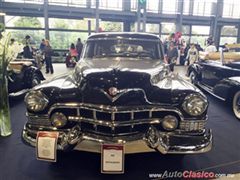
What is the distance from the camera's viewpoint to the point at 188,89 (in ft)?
7.88

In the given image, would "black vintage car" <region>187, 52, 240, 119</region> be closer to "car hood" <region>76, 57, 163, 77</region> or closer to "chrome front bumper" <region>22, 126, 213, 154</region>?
"car hood" <region>76, 57, 163, 77</region>

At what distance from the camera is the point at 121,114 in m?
2.20

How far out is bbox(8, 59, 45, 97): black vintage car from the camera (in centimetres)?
505

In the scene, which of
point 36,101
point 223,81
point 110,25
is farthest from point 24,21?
point 36,101

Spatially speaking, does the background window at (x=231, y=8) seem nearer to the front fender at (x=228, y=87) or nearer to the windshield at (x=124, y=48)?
the front fender at (x=228, y=87)

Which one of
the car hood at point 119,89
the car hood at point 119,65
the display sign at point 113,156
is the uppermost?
the car hood at point 119,65

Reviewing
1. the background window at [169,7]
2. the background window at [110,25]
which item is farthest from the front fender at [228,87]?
the background window at [169,7]

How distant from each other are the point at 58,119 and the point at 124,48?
1.67 m

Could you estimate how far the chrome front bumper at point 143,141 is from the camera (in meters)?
2.16

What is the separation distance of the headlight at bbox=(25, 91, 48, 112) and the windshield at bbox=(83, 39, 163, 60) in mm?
1373

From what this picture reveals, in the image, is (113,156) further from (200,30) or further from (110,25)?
(200,30)

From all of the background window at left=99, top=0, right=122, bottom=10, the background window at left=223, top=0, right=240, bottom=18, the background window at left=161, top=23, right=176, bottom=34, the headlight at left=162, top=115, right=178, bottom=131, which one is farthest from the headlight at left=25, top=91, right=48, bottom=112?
the background window at left=223, top=0, right=240, bottom=18

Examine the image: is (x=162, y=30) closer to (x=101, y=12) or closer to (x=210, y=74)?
(x=101, y=12)

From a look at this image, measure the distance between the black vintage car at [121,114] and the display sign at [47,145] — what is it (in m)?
0.08
